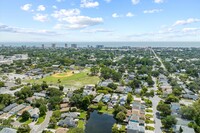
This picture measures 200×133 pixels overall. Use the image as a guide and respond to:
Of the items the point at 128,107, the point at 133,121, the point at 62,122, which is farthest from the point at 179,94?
the point at 62,122

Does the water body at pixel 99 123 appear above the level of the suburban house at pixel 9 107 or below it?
below

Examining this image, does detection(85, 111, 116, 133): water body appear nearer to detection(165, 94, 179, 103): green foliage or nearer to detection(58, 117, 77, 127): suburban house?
detection(58, 117, 77, 127): suburban house

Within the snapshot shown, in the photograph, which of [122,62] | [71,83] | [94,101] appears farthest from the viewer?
[122,62]

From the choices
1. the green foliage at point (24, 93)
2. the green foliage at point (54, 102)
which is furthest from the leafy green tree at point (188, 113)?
the green foliage at point (24, 93)

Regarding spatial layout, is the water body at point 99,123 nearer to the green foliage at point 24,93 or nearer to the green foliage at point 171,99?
the green foliage at point 171,99

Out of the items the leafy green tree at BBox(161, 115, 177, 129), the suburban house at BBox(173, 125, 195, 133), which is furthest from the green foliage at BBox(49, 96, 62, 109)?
the suburban house at BBox(173, 125, 195, 133)

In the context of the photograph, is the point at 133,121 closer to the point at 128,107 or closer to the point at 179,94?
the point at 128,107

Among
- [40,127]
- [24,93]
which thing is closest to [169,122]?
[40,127]

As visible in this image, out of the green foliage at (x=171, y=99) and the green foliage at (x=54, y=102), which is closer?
the green foliage at (x=54, y=102)
